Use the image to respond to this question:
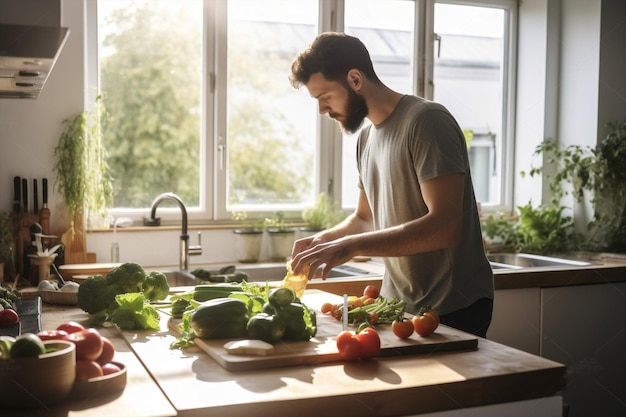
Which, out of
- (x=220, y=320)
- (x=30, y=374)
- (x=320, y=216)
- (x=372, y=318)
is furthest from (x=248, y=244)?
(x=30, y=374)

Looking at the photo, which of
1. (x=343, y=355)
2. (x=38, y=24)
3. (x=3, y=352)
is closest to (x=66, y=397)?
(x=3, y=352)

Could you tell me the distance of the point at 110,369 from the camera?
1.46m

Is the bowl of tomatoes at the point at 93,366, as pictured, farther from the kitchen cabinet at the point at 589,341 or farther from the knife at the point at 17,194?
the kitchen cabinet at the point at 589,341

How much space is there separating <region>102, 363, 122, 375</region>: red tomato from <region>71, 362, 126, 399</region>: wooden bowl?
2 centimetres

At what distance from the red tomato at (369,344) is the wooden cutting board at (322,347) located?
51mm

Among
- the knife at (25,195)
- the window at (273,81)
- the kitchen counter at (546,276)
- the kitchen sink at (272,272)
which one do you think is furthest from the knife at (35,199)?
the kitchen counter at (546,276)

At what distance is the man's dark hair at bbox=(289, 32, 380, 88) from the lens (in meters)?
2.29

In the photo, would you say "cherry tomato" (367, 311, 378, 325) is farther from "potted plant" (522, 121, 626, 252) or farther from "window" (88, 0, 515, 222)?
"potted plant" (522, 121, 626, 252)

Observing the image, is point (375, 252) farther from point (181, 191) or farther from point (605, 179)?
point (605, 179)

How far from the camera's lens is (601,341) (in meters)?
3.49

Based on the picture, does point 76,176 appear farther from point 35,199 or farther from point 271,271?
point 271,271

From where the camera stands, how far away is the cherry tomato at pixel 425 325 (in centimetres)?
183

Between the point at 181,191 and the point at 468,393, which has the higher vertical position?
the point at 181,191

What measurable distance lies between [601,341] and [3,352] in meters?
2.87
